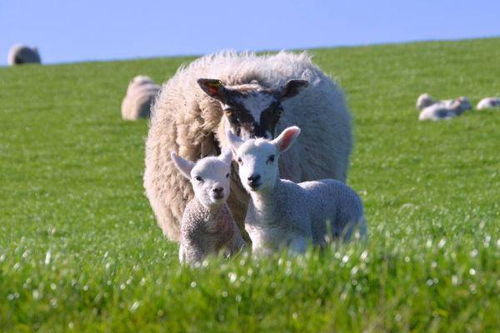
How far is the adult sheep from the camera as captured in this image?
8117mm

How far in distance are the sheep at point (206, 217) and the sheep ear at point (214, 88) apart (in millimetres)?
2080

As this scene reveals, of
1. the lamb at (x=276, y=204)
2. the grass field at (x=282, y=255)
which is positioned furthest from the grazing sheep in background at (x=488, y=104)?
the lamb at (x=276, y=204)

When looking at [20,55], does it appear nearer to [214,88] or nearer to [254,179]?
[214,88]

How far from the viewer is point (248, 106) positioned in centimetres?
796

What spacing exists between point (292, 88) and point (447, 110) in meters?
17.5

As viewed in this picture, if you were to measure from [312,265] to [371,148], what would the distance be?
61.2ft

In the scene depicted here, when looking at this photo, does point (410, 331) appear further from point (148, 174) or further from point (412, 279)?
point (148, 174)

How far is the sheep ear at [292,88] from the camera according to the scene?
8531 mm

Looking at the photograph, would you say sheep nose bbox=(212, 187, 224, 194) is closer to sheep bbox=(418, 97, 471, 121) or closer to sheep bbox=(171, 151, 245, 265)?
sheep bbox=(171, 151, 245, 265)

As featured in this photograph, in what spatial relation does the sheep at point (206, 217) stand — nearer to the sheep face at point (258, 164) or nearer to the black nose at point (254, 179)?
the sheep face at point (258, 164)

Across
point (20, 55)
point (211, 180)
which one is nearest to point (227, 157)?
point (211, 180)

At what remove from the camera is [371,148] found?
23.2 m

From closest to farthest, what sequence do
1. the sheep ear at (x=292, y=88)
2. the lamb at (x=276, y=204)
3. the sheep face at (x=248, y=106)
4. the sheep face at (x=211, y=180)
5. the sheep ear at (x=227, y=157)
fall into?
the lamb at (x=276, y=204) < the sheep face at (x=211, y=180) < the sheep ear at (x=227, y=157) < the sheep face at (x=248, y=106) < the sheep ear at (x=292, y=88)

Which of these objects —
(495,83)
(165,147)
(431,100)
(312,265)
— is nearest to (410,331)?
(312,265)
